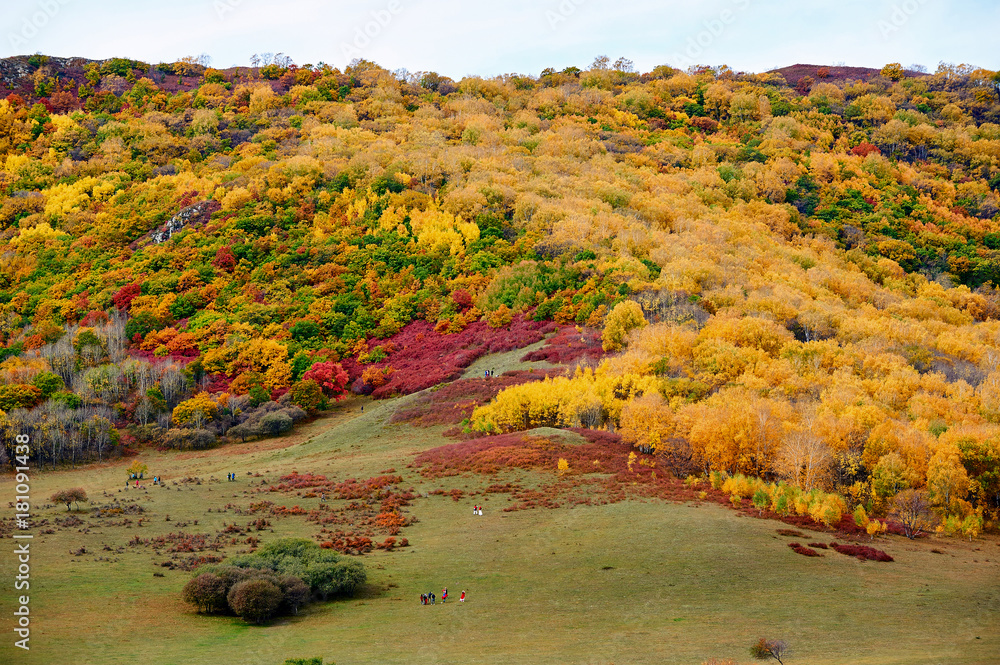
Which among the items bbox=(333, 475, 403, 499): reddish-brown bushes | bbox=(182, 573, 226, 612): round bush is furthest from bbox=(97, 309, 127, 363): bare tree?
bbox=(182, 573, 226, 612): round bush

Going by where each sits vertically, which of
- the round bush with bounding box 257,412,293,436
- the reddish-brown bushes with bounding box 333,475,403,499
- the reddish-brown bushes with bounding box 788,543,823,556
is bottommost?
the round bush with bounding box 257,412,293,436

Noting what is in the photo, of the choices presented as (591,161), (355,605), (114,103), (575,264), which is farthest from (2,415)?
(114,103)

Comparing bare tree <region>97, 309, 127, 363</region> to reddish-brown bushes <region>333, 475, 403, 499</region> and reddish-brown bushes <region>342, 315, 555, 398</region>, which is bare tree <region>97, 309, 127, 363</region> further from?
reddish-brown bushes <region>333, 475, 403, 499</region>

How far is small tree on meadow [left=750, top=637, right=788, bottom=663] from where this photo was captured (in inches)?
Result: 1028

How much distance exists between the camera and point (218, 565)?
33750 mm

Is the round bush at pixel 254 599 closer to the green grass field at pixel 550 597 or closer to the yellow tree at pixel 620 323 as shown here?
the green grass field at pixel 550 597

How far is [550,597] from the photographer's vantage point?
33469mm

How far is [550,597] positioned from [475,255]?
76.5m

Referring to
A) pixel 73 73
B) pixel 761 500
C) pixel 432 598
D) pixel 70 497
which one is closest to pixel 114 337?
pixel 70 497

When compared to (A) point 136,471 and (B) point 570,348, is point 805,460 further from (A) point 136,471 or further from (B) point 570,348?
(A) point 136,471

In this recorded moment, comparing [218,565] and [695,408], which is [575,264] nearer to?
[695,408]

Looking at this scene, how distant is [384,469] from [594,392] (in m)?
18.7

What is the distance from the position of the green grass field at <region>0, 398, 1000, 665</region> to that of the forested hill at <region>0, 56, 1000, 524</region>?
13617 millimetres

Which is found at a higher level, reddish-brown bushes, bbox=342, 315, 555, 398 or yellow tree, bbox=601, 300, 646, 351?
yellow tree, bbox=601, 300, 646, 351
